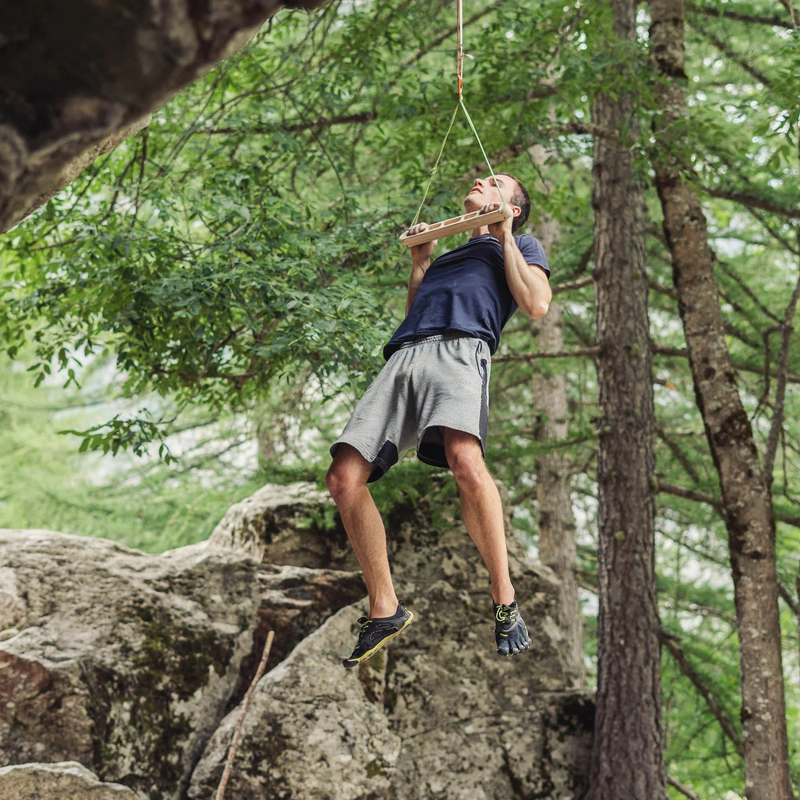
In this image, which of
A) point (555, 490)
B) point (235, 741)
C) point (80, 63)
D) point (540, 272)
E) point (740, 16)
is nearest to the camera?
point (80, 63)

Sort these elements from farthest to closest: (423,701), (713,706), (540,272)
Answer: (713,706), (423,701), (540,272)

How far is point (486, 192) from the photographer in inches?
134

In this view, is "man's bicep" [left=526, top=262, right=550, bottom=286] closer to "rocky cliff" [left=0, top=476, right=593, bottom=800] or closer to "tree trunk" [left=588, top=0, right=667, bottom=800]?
"tree trunk" [left=588, top=0, right=667, bottom=800]

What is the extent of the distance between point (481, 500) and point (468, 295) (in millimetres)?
866

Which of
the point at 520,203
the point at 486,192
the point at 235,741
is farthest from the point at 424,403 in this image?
the point at 235,741

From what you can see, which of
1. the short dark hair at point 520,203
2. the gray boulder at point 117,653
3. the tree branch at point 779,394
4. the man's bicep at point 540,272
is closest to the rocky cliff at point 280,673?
the gray boulder at point 117,653

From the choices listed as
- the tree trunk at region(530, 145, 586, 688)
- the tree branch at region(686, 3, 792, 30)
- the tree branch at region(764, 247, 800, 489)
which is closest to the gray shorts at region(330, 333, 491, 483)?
the tree branch at region(764, 247, 800, 489)

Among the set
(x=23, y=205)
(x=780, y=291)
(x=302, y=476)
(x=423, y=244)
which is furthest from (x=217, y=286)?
(x=780, y=291)

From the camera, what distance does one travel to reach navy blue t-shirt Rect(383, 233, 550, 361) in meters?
3.10

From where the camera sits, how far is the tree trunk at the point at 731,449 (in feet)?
16.1

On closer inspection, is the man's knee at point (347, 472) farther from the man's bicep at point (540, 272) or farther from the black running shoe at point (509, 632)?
the man's bicep at point (540, 272)

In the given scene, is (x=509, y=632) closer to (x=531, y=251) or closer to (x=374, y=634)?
(x=374, y=634)

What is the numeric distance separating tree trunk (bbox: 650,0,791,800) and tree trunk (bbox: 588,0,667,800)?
1.19 feet

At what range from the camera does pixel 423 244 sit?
3420mm
